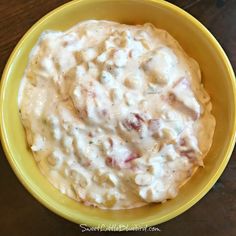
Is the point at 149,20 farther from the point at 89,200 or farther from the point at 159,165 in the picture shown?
the point at 89,200

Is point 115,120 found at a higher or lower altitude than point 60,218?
higher

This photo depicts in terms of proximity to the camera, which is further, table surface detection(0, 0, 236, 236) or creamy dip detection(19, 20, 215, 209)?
table surface detection(0, 0, 236, 236)

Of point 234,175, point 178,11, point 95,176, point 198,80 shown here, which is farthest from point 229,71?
point 95,176

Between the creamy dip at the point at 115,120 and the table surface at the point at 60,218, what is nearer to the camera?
the creamy dip at the point at 115,120

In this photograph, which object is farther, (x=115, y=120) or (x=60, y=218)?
(x=60, y=218)
